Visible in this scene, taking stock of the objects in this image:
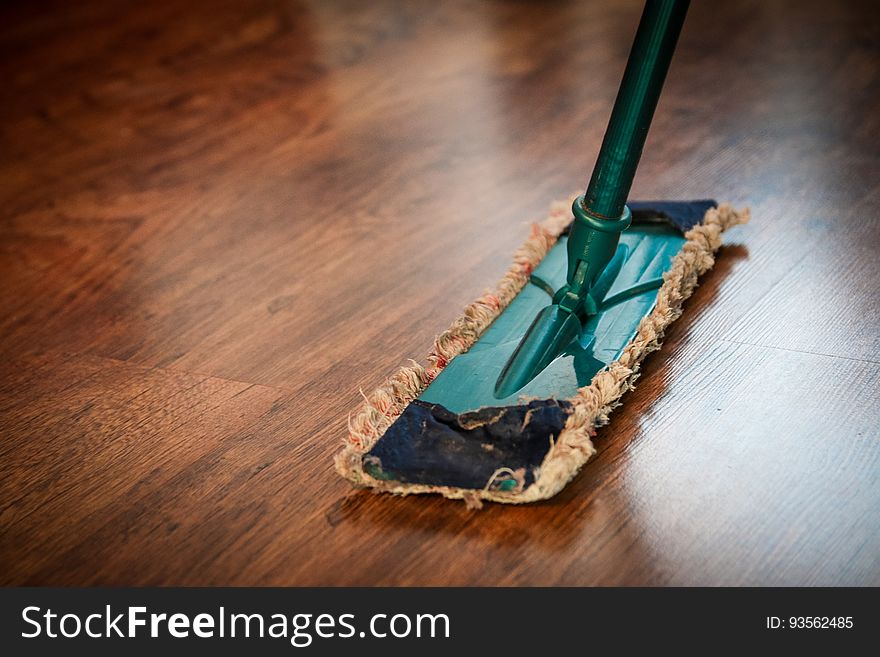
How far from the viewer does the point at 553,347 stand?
3.18ft

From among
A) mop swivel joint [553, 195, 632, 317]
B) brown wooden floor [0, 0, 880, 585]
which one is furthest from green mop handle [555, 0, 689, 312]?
brown wooden floor [0, 0, 880, 585]

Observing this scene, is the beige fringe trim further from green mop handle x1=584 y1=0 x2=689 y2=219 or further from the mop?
green mop handle x1=584 y1=0 x2=689 y2=219

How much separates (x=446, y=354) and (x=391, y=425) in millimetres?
127

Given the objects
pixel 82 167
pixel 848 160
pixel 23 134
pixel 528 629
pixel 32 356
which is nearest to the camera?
pixel 528 629

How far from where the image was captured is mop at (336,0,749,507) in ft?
2.77

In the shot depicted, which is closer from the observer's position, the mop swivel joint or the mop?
the mop

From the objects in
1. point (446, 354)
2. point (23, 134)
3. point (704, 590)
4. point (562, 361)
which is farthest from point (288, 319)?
point (23, 134)

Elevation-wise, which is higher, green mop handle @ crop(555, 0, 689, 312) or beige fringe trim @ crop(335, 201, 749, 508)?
green mop handle @ crop(555, 0, 689, 312)

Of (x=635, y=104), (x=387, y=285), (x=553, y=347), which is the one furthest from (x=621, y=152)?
(x=387, y=285)

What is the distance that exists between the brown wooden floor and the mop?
0.03 m

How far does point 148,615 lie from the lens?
771mm

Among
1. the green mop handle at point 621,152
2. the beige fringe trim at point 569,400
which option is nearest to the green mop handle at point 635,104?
the green mop handle at point 621,152

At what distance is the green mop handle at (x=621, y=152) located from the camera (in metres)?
0.95

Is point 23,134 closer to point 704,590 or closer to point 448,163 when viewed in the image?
point 448,163
